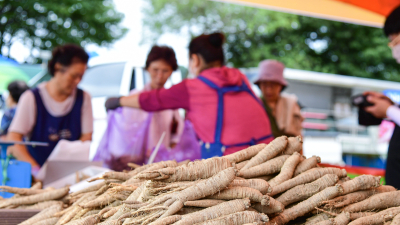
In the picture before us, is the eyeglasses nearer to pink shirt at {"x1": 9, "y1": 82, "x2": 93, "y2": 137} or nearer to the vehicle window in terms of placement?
pink shirt at {"x1": 9, "y1": 82, "x2": 93, "y2": 137}

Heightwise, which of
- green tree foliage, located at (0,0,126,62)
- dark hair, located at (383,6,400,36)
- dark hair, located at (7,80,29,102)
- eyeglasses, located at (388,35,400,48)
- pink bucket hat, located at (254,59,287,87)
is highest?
green tree foliage, located at (0,0,126,62)

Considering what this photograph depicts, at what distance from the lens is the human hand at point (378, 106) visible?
2.06 m

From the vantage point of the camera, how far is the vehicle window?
4.89 meters

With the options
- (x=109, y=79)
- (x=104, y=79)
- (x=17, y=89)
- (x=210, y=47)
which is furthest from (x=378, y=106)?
(x=17, y=89)

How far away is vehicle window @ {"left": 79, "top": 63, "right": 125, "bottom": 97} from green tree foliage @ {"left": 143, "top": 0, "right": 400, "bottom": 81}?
367 inches


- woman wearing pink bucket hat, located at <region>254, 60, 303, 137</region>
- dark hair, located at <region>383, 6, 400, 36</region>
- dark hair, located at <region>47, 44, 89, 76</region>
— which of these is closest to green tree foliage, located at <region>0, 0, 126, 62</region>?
dark hair, located at <region>47, 44, 89, 76</region>

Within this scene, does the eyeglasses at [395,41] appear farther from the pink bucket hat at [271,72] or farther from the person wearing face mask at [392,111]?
the pink bucket hat at [271,72]

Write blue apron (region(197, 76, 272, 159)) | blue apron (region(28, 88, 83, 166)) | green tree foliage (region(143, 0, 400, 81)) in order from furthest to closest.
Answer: green tree foliage (region(143, 0, 400, 81))
blue apron (region(28, 88, 83, 166))
blue apron (region(197, 76, 272, 159))

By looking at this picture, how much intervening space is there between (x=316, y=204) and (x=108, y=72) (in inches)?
170

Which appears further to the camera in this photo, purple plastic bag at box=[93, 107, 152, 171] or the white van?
the white van

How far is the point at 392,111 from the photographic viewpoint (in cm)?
195

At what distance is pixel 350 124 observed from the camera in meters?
11.4

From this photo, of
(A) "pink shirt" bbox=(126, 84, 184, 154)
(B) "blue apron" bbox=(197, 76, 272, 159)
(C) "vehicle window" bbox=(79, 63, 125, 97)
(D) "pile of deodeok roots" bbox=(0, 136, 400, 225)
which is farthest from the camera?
(C) "vehicle window" bbox=(79, 63, 125, 97)

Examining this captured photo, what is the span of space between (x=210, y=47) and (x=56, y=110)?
4.45 feet
